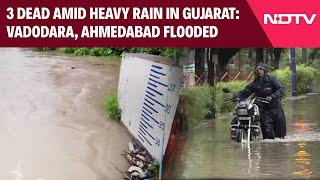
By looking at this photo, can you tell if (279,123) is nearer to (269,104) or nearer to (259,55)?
(269,104)

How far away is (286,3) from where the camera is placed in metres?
5.23

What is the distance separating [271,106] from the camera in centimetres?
562

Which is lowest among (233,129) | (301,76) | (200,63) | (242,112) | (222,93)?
(233,129)

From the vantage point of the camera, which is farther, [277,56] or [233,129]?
[233,129]

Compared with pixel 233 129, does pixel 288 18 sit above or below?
above

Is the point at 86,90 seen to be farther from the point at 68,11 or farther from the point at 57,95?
the point at 68,11

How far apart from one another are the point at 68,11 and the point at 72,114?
29.6 inches

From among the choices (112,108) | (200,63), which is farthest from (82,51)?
(200,63)

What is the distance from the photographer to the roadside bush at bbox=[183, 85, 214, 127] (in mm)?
5523

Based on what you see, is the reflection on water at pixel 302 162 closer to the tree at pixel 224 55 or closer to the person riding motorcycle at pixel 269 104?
the person riding motorcycle at pixel 269 104

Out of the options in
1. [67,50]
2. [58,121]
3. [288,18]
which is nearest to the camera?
[288,18]

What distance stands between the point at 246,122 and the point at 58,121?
137cm

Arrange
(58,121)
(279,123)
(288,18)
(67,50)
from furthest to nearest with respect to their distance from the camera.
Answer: (279,123) < (58,121) < (67,50) < (288,18)

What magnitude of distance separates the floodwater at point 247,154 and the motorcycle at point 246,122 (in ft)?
0.15
